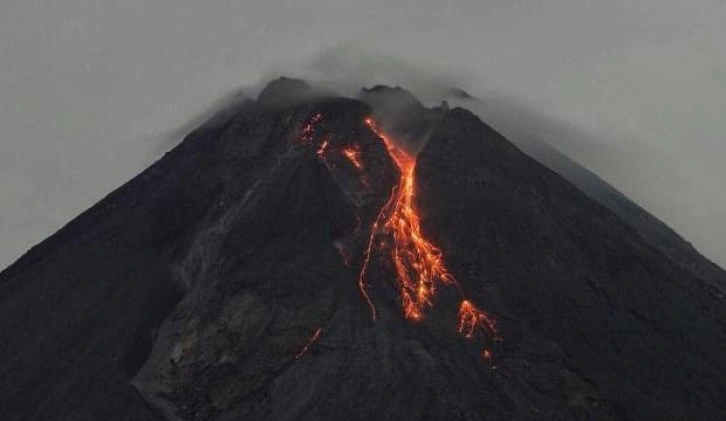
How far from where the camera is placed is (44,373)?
226 ft

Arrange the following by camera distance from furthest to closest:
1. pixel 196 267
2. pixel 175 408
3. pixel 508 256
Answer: pixel 196 267
pixel 508 256
pixel 175 408

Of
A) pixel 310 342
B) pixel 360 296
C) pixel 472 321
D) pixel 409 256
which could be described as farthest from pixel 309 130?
pixel 472 321

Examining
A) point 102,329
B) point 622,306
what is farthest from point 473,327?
point 102,329

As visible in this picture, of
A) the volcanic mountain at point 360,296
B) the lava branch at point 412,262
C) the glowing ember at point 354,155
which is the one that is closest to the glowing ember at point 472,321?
the lava branch at point 412,262

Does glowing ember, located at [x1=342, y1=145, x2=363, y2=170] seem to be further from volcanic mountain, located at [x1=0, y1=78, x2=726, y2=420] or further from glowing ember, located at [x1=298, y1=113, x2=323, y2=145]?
glowing ember, located at [x1=298, y1=113, x2=323, y2=145]

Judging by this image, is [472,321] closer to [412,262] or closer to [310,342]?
[412,262]

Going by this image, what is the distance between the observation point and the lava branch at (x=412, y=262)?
64.2 m

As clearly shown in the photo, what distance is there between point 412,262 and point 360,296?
5.10m

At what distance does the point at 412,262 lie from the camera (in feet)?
225

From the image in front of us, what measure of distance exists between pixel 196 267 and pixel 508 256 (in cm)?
2054

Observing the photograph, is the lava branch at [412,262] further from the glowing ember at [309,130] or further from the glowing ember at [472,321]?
the glowing ember at [309,130]

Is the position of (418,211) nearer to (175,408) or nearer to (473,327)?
(473,327)

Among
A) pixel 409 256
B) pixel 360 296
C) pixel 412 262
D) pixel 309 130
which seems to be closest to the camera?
pixel 360 296

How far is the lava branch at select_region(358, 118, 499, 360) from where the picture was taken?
211 ft
